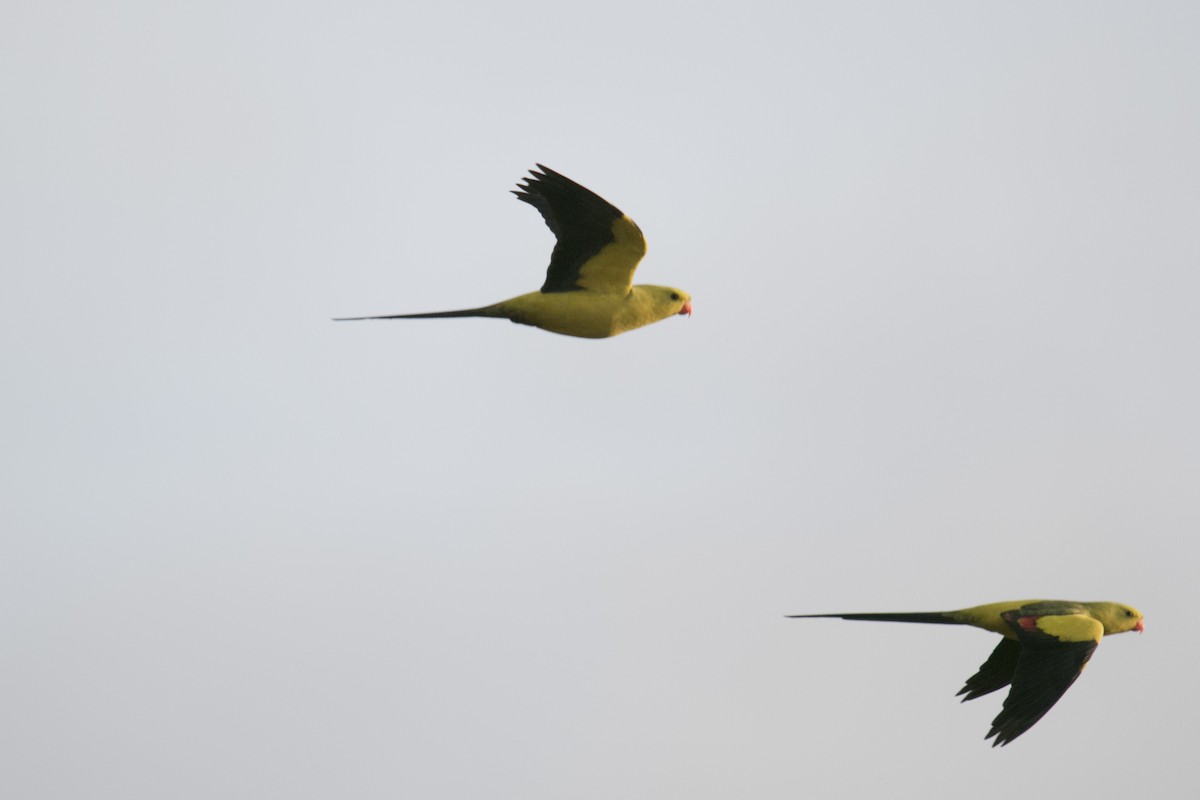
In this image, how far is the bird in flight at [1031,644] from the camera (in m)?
18.5

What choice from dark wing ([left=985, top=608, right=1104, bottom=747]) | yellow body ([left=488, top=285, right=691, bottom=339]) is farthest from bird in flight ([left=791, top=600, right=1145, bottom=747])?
yellow body ([left=488, top=285, right=691, bottom=339])

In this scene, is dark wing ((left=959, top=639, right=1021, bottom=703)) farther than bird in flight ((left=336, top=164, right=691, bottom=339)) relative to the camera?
Yes

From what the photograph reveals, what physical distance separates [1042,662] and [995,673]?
206 centimetres

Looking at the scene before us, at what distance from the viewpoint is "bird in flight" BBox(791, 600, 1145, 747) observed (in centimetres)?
1847

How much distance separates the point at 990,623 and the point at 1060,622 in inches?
43.3

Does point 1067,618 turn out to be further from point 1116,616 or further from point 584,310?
point 584,310

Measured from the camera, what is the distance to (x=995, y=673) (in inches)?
824

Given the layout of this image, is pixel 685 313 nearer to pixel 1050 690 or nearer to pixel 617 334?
pixel 617 334

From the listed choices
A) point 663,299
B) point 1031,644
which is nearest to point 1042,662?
point 1031,644

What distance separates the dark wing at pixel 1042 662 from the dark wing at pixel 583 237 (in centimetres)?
704

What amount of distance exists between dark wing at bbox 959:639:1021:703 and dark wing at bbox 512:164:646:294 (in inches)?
285

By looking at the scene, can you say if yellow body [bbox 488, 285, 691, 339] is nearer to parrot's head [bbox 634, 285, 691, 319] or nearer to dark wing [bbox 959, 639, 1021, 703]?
parrot's head [bbox 634, 285, 691, 319]

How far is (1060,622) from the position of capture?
758 inches

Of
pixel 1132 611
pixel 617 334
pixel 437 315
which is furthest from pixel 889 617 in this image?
pixel 437 315
